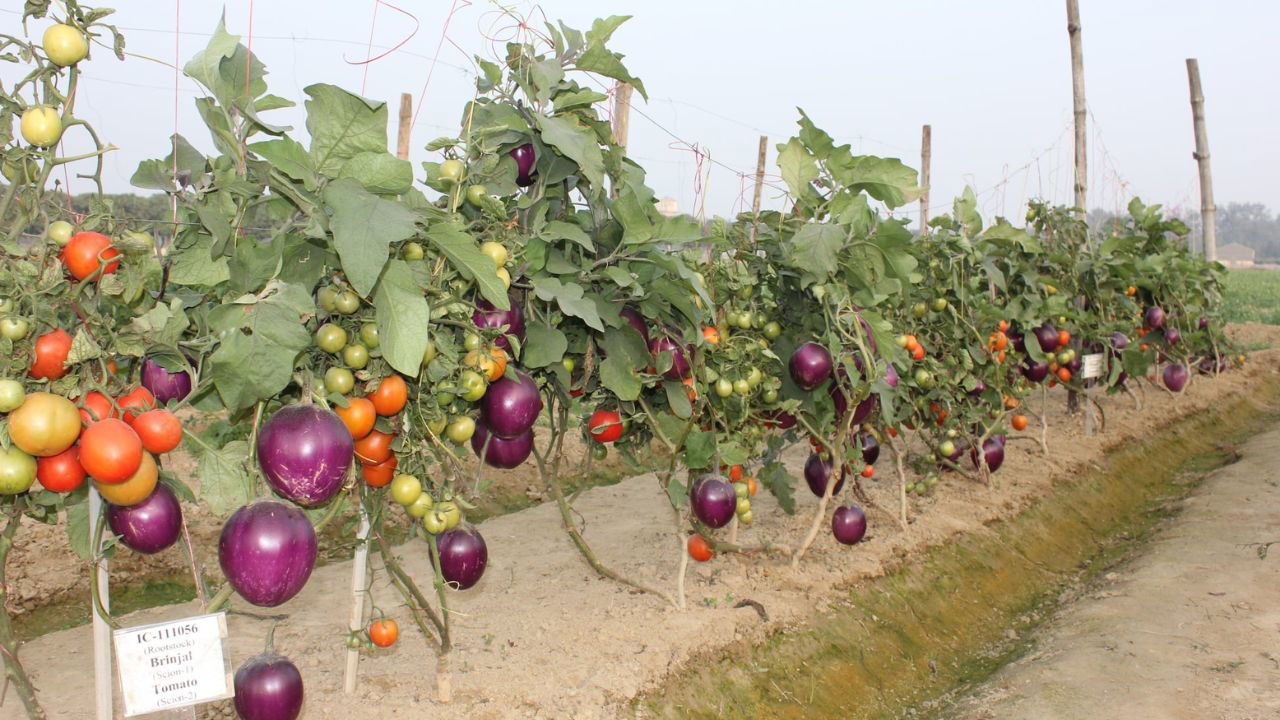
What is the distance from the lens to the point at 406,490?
5.55 feet

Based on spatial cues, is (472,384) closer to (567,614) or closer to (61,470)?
(61,470)

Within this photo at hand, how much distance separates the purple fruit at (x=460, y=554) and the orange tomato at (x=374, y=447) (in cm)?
41

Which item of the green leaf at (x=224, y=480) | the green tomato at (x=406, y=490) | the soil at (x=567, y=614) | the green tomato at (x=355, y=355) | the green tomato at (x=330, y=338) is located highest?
the green tomato at (x=330, y=338)

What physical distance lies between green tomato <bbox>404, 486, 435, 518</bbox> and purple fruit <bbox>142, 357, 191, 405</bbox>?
447mm

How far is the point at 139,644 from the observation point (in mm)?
1577

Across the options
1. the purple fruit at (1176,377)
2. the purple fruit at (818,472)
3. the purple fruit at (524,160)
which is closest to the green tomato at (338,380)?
the purple fruit at (524,160)

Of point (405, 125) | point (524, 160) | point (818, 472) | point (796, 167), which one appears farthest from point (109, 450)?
point (405, 125)

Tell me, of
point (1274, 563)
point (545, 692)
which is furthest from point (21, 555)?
point (1274, 563)

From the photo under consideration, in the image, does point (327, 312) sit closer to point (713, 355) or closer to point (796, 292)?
point (713, 355)

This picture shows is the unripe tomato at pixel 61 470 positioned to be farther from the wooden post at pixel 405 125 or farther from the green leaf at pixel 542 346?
the wooden post at pixel 405 125

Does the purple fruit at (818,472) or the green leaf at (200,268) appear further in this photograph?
the purple fruit at (818,472)

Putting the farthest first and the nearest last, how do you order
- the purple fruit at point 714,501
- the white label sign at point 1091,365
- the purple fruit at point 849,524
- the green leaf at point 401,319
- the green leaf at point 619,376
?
the white label sign at point 1091,365 < the purple fruit at point 849,524 < the purple fruit at point 714,501 < the green leaf at point 619,376 < the green leaf at point 401,319

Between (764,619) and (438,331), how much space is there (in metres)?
1.90

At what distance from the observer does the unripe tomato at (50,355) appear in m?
1.33
